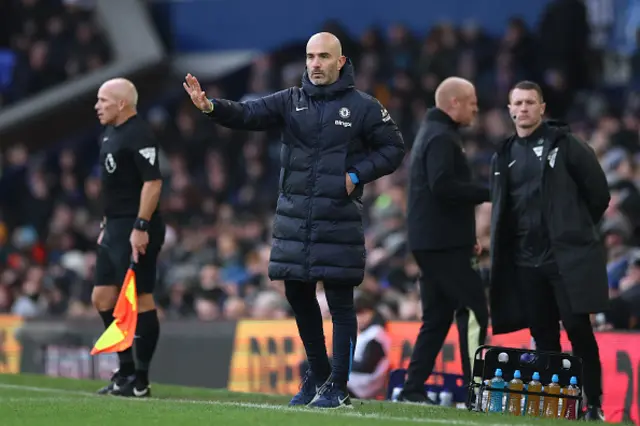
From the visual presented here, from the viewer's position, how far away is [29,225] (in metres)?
22.8

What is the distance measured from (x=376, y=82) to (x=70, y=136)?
257 inches

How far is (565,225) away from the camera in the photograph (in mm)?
9875

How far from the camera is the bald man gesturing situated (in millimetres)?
9281

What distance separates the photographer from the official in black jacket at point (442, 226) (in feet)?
35.8

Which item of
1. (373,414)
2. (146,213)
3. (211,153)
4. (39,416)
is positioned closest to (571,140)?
(373,414)

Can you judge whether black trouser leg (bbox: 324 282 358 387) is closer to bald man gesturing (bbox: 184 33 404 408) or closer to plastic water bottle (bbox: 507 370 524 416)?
bald man gesturing (bbox: 184 33 404 408)

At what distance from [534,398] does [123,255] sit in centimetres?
337

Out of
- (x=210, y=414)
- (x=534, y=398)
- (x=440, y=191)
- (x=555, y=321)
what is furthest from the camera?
(x=440, y=191)

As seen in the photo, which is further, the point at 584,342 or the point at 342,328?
the point at 584,342

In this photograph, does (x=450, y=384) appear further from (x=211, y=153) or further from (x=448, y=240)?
(x=211, y=153)

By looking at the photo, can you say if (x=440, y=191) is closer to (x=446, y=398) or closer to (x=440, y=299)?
(x=440, y=299)

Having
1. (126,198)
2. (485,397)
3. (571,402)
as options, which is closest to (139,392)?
(126,198)

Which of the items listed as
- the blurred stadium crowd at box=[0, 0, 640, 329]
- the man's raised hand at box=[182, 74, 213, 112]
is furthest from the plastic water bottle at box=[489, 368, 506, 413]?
the blurred stadium crowd at box=[0, 0, 640, 329]

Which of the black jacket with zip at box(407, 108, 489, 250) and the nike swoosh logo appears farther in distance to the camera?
the nike swoosh logo
